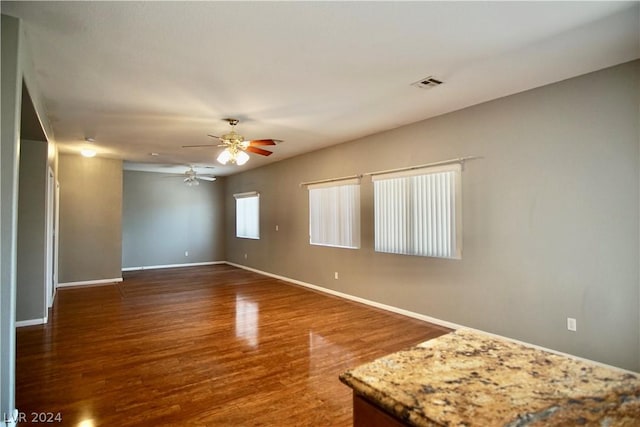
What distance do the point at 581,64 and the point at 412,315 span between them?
3.27 meters

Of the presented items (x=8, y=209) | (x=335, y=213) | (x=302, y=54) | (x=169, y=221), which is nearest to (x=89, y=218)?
(x=169, y=221)

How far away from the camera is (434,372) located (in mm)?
958

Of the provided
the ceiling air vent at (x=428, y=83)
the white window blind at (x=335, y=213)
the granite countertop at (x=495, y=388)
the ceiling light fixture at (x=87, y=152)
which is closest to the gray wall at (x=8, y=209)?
the granite countertop at (x=495, y=388)

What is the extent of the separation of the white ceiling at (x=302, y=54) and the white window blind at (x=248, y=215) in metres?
4.21

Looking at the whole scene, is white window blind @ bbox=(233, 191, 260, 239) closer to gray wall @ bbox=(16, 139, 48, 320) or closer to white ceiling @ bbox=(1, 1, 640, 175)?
white ceiling @ bbox=(1, 1, 640, 175)

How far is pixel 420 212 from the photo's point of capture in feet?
14.5

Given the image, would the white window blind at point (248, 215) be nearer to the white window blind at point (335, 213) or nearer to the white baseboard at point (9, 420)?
the white window blind at point (335, 213)

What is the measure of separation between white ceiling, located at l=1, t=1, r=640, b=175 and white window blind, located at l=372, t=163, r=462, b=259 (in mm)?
842

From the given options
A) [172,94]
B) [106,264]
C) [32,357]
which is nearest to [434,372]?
[172,94]

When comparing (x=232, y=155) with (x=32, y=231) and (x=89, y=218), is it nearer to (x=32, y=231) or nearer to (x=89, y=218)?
(x=32, y=231)

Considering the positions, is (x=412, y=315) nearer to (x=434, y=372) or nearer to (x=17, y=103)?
(x=434, y=372)

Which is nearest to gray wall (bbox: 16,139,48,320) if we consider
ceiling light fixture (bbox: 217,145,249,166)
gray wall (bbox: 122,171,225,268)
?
ceiling light fixture (bbox: 217,145,249,166)

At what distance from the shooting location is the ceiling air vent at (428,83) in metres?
3.15

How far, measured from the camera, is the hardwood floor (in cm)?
237
